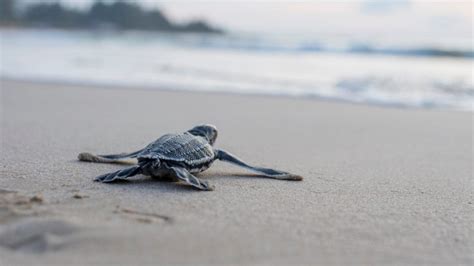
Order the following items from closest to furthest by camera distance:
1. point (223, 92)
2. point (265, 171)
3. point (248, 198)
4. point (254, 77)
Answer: point (248, 198)
point (265, 171)
point (223, 92)
point (254, 77)

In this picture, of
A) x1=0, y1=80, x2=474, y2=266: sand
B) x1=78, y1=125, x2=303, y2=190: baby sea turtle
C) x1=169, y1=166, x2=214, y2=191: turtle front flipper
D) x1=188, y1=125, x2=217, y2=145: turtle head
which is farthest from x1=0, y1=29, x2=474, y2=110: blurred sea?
x1=169, y1=166, x2=214, y2=191: turtle front flipper

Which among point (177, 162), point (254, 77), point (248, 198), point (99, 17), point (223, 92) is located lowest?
point (248, 198)

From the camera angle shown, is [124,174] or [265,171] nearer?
[124,174]

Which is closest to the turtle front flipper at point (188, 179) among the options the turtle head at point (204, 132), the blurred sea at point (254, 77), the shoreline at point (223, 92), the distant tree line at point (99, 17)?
the turtle head at point (204, 132)

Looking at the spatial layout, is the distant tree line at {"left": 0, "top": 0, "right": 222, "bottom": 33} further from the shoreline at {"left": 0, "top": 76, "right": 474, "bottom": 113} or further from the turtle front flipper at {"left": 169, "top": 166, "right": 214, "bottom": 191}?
the turtle front flipper at {"left": 169, "top": 166, "right": 214, "bottom": 191}

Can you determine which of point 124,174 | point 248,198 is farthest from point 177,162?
point 248,198

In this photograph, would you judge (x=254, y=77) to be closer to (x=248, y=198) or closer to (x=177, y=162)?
(x=177, y=162)

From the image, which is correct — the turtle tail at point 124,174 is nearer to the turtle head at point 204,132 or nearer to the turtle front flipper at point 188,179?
the turtle front flipper at point 188,179
